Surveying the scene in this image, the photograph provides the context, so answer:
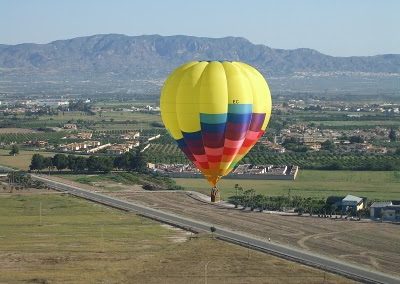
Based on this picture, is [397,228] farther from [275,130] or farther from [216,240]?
[275,130]

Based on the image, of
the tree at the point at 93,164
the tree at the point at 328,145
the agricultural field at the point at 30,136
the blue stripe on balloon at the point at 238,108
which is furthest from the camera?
the agricultural field at the point at 30,136

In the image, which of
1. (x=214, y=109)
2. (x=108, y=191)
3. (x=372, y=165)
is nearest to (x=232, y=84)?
(x=214, y=109)

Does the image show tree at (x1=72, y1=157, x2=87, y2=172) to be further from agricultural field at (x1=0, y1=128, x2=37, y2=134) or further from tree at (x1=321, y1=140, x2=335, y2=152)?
agricultural field at (x1=0, y1=128, x2=37, y2=134)

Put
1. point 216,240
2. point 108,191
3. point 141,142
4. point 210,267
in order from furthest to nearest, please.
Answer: point 141,142, point 108,191, point 216,240, point 210,267

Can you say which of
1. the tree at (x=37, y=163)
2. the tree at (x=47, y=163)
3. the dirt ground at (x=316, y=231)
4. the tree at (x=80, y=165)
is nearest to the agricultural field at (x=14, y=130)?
the tree at (x=47, y=163)

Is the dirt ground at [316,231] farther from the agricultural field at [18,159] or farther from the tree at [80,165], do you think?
the agricultural field at [18,159]

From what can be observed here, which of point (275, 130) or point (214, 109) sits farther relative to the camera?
point (275, 130)

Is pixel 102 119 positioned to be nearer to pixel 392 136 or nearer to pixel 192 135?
pixel 392 136

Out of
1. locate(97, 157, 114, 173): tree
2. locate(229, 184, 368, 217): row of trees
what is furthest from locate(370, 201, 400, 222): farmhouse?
locate(97, 157, 114, 173): tree
